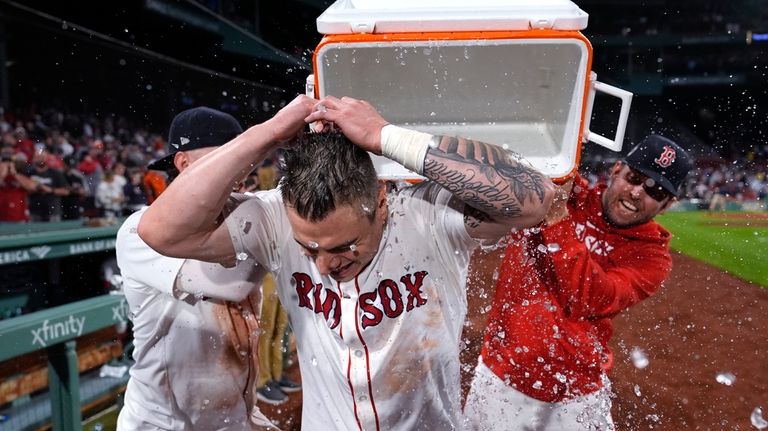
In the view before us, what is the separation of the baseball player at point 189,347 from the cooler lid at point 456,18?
2.68 feet

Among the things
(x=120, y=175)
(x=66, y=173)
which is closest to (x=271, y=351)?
(x=66, y=173)

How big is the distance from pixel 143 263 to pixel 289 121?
82 centimetres

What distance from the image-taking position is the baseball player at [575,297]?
262 centimetres

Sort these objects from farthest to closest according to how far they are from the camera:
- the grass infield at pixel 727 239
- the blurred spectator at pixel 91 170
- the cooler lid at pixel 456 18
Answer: the grass infield at pixel 727 239 → the blurred spectator at pixel 91 170 → the cooler lid at pixel 456 18

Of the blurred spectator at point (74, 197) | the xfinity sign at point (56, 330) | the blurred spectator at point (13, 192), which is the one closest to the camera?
the xfinity sign at point (56, 330)

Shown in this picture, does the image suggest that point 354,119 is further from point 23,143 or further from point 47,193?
point 23,143

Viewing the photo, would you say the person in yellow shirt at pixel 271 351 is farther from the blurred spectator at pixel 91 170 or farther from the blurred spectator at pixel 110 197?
the blurred spectator at pixel 91 170

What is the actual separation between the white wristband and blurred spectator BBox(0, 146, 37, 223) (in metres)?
6.33

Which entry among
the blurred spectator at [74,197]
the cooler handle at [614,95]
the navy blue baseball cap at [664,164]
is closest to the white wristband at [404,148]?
the cooler handle at [614,95]

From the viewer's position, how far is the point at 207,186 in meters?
1.54

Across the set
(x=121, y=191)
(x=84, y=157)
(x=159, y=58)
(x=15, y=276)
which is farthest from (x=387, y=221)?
(x=159, y=58)

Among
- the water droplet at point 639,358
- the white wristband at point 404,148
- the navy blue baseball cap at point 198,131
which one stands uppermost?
the white wristband at point 404,148

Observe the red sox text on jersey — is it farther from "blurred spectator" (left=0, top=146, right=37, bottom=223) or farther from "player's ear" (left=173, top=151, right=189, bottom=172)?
"blurred spectator" (left=0, top=146, right=37, bottom=223)

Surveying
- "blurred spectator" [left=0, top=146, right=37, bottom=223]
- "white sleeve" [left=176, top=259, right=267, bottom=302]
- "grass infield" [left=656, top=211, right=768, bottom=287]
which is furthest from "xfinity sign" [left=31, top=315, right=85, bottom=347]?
"grass infield" [left=656, top=211, right=768, bottom=287]
